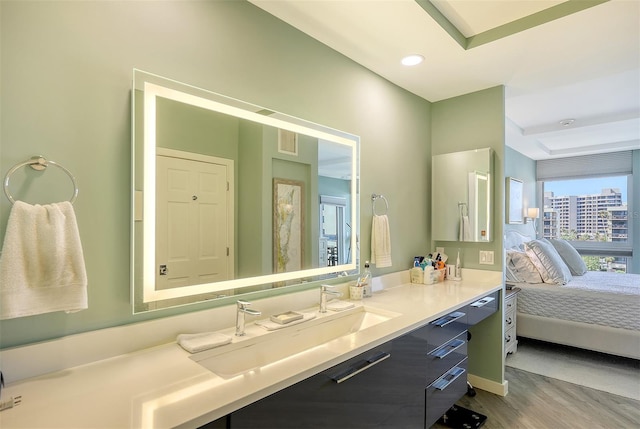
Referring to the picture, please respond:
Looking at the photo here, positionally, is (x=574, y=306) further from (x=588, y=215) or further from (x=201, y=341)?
(x=201, y=341)

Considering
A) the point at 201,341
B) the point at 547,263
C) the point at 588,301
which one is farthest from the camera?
the point at 547,263

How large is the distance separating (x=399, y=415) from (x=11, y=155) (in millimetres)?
1795

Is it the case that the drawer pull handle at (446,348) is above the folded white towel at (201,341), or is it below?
below

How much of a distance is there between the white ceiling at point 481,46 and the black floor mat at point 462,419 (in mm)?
2446

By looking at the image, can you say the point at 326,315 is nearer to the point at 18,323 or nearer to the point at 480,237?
the point at 18,323

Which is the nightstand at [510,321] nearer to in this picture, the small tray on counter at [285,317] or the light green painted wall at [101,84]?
the small tray on counter at [285,317]

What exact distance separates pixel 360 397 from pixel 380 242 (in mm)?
1190

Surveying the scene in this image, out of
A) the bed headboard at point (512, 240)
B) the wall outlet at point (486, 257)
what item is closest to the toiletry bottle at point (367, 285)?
the wall outlet at point (486, 257)

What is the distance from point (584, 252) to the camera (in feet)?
19.1

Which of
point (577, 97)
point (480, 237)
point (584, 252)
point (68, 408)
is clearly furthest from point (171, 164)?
point (584, 252)

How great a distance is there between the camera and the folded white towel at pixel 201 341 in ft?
4.08

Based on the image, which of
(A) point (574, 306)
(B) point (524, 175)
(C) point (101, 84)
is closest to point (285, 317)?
(C) point (101, 84)

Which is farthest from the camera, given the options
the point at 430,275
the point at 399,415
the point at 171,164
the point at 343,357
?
the point at 430,275

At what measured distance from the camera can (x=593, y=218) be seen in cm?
577
